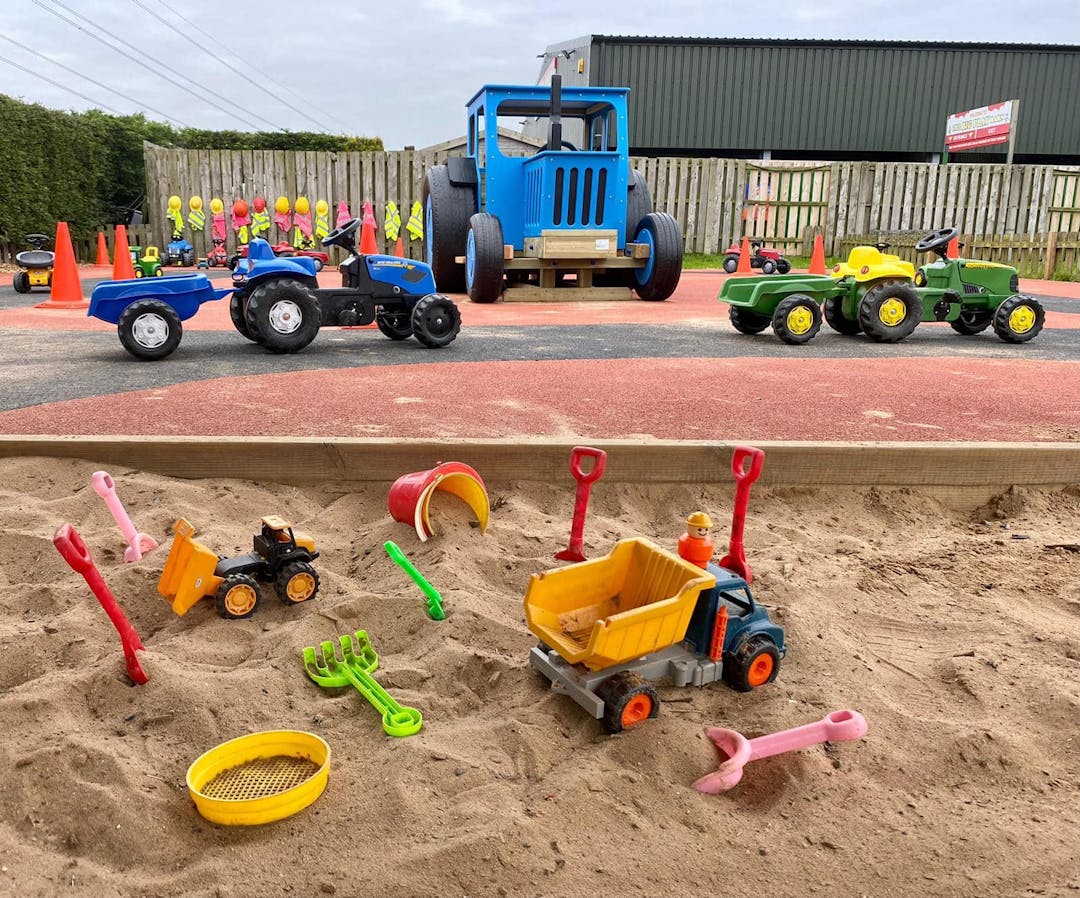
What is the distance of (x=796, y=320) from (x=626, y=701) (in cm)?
517

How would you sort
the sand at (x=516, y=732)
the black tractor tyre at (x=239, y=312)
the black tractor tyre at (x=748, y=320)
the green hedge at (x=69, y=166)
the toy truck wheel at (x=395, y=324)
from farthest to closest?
the green hedge at (x=69, y=166) < the black tractor tyre at (x=748, y=320) < the toy truck wheel at (x=395, y=324) < the black tractor tyre at (x=239, y=312) < the sand at (x=516, y=732)

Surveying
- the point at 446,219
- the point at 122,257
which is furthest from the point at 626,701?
the point at 122,257

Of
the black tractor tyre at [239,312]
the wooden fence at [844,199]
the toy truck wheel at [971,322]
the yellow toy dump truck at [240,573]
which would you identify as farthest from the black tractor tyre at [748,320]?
the wooden fence at [844,199]

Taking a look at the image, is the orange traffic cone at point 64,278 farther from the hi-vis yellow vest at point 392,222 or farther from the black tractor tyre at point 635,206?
the hi-vis yellow vest at point 392,222

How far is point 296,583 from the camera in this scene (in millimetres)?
2184

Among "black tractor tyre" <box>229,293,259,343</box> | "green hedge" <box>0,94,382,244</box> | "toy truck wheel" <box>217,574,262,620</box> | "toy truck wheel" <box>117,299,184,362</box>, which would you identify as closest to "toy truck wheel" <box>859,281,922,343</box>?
"black tractor tyre" <box>229,293,259,343</box>

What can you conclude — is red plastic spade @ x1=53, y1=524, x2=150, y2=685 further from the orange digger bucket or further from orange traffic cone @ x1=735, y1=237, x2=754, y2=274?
orange traffic cone @ x1=735, y1=237, x2=754, y2=274

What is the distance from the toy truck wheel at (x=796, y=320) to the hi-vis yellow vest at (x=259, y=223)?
37.2 feet

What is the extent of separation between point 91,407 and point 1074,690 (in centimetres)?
380

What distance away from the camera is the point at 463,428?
3557 millimetres

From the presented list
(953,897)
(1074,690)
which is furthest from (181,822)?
(1074,690)

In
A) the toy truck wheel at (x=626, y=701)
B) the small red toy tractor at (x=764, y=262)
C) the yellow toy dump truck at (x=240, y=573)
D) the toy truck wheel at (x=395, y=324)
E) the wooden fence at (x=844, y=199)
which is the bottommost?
the toy truck wheel at (x=626, y=701)

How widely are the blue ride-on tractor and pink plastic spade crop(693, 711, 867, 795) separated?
4.58 meters

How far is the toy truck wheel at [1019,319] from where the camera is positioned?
6559 millimetres
